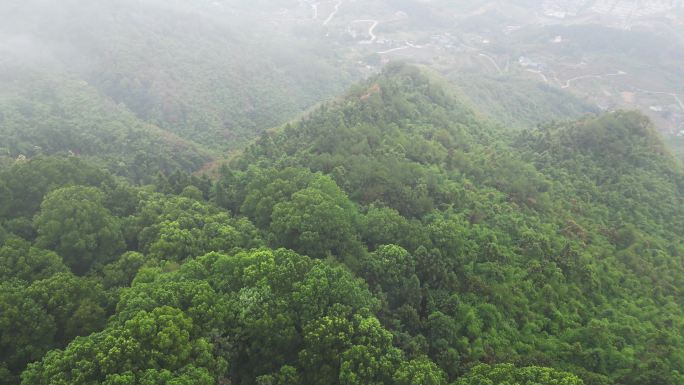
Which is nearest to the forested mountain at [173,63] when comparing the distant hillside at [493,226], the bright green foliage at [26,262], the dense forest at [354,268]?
the distant hillside at [493,226]

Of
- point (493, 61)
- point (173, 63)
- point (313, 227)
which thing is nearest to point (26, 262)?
point (313, 227)

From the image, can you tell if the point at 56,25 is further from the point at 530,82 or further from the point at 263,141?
the point at 530,82

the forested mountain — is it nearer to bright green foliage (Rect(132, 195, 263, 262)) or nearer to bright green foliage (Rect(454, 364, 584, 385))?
bright green foliage (Rect(132, 195, 263, 262))

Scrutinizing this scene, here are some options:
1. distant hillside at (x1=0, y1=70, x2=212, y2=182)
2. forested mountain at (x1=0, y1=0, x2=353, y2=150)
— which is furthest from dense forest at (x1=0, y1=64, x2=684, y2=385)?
forested mountain at (x1=0, y1=0, x2=353, y2=150)

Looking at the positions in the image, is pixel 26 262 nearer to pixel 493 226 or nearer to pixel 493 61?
pixel 493 226

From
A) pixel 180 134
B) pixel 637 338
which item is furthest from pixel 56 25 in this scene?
pixel 637 338
